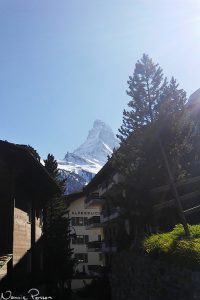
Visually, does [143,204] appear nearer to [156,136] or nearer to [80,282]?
[156,136]

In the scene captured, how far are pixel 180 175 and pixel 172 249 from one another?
261 inches

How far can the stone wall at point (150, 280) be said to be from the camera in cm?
963

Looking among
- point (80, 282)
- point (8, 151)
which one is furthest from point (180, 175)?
point (80, 282)

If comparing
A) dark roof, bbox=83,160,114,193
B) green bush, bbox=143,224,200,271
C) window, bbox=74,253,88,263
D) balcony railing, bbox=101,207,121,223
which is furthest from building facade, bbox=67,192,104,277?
green bush, bbox=143,224,200,271

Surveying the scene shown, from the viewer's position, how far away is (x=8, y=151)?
16.4 m

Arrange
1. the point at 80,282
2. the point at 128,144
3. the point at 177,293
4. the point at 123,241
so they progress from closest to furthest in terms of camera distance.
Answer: the point at 177,293 < the point at 128,144 < the point at 123,241 < the point at 80,282

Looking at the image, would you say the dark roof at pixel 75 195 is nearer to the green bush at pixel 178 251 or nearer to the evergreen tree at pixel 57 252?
the evergreen tree at pixel 57 252

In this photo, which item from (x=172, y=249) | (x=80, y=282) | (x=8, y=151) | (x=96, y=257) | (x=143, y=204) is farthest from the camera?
(x=96, y=257)

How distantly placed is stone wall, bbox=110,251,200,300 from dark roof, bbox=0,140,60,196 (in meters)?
5.52

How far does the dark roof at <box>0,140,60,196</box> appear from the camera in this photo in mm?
16156

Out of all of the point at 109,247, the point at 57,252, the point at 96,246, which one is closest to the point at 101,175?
the point at 109,247

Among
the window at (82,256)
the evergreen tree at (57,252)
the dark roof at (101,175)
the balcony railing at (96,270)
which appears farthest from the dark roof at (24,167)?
the window at (82,256)

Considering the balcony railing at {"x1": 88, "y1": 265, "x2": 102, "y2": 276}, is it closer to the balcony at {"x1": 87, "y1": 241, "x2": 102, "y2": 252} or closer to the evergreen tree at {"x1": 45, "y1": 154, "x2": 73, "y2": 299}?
the balcony at {"x1": 87, "y1": 241, "x2": 102, "y2": 252}

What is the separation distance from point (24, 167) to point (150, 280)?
801 centimetres
